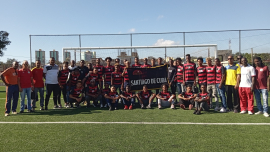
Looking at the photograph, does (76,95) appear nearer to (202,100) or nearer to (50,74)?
(50,74)

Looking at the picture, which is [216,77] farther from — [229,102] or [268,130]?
[268,130]

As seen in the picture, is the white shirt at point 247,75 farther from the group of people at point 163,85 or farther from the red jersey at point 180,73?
the red jersey at point 180,73

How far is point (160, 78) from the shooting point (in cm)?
793

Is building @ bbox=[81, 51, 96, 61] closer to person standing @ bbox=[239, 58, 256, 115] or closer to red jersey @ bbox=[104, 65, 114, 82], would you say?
red jersey @ bbox=[104, 65, 114, 82]

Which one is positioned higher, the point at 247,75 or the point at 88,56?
the point at 88,56

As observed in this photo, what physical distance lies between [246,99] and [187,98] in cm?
190

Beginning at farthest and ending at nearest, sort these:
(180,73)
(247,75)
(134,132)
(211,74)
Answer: (180,73)
(211,74)
(247,75)
(134,132)

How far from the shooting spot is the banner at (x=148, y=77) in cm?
763

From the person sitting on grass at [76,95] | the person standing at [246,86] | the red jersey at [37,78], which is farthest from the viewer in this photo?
the person sitting on grass at [76,95]

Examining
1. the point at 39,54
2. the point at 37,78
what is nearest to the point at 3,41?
the point at 39,54

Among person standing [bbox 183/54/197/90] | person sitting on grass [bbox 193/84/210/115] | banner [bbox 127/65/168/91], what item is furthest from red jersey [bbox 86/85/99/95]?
person sitting on grass [bbox 193/84/210/115]

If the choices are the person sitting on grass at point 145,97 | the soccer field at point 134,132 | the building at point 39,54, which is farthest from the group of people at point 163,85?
the building at point 39,54

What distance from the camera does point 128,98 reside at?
7.07 m

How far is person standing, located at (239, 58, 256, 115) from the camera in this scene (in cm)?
588
